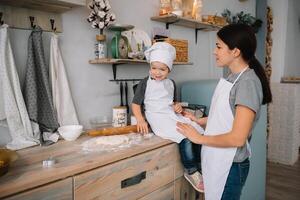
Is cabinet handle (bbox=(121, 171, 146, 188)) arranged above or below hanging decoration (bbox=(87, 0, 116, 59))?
below

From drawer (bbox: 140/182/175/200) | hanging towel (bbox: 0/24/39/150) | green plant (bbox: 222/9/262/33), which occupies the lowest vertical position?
drawer (bbox: 140/182/175/200)

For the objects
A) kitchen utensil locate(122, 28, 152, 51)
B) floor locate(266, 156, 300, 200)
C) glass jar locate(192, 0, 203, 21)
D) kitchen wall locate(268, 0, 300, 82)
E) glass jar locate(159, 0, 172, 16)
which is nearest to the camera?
kitchen utensil locate(122, 28, 152, 51)

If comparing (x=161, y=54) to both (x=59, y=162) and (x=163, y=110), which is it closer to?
(x=163, y=110)

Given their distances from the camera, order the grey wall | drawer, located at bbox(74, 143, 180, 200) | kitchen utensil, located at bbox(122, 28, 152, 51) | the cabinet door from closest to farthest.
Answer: the cabinet door < drawer, located at bbox(74, 143, 180, 200) < kitchen utensil, located at bbox(122, 28, 152, 51) < the grey wall

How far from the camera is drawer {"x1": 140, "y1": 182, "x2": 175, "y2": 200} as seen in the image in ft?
4.86

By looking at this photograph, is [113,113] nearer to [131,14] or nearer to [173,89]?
[173,89]

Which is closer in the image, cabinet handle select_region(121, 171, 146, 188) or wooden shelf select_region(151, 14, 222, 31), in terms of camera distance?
cabinet handle select_region(121, 171, 146, 188)

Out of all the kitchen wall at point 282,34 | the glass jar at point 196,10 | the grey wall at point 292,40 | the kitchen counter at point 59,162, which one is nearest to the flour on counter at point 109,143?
the kitchen counter at point 59,162

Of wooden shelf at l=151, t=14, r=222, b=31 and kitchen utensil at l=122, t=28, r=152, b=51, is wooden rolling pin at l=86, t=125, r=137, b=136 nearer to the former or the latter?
kitchen utensil at l=122, t=28, r=152, b=51

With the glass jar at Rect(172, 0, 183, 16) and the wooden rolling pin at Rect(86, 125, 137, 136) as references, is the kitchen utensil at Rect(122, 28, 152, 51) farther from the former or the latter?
the wooden rolling pin at Rect(86, 125, 137, 136)

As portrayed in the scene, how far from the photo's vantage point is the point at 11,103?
1361 millimetres

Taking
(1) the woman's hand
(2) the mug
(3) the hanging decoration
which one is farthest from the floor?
(3) the hanging decoration

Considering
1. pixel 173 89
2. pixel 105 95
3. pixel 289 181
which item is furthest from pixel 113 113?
pixel 289 181

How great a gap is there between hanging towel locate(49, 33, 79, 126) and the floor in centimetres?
211
